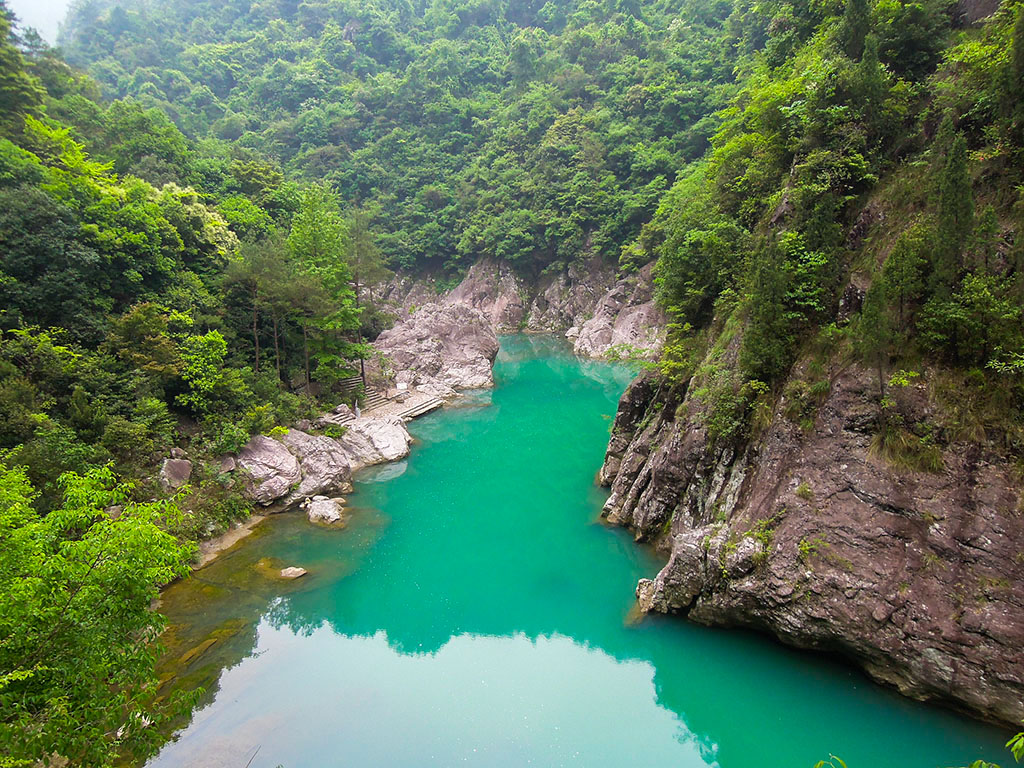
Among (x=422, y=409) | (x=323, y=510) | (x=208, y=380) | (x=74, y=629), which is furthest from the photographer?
(x=422, y=409)

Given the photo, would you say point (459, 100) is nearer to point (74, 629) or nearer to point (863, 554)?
point (863, 554)

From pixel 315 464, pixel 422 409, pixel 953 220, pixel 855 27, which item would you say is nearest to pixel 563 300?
pixel 422 409

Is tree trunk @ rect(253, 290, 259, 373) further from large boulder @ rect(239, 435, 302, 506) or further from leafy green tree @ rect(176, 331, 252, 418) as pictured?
large boulder @ rect(239, 435, 302, 506)

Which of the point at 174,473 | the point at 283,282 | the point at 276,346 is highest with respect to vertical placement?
the point at 283,282

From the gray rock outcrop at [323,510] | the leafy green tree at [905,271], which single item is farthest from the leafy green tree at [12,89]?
the leafy green tree at [905,271]

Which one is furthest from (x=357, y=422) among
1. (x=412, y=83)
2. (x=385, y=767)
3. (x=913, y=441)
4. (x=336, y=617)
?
(x=412, y=83)

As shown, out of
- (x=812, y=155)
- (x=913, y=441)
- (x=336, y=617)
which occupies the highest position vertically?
(x=812, y=155)

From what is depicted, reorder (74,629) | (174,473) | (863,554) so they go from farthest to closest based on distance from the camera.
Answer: (174,473)
(863,554)
(74,629)

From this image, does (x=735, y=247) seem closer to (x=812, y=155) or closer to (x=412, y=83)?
(x=812, y=155)
